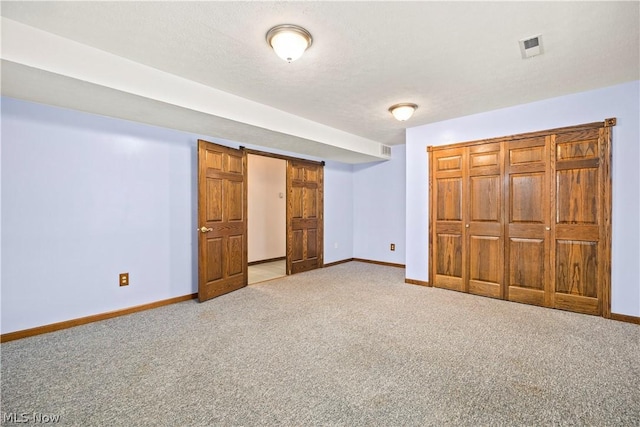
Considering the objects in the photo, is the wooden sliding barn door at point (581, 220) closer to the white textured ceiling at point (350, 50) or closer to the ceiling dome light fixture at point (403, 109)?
the white textured ceiling at point (350, 50)

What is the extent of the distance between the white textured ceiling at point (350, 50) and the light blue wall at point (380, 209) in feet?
7.76

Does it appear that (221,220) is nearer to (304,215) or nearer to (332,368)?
(304,215)

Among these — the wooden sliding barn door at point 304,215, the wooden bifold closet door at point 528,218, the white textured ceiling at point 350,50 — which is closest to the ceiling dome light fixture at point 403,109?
the white textured ceiling at point 350,50

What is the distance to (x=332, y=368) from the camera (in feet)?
7.09

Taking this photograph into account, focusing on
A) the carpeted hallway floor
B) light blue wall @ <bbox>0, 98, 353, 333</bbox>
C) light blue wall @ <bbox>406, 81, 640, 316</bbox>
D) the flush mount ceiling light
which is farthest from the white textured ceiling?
the carpeted hallway floor

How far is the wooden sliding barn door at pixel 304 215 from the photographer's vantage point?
521 centimetres

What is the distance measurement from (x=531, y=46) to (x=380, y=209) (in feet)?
13.1

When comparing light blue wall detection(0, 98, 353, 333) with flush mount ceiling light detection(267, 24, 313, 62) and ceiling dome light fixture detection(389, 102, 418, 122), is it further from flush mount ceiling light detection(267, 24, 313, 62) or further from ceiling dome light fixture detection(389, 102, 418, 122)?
ceiling dome light fixture detection(389, 102, 418, 122)

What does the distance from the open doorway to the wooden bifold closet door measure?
307 centimetres

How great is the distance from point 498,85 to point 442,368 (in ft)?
8.98

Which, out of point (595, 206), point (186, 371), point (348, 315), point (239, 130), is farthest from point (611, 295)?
point (239, 130)

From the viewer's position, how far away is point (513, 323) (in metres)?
2.97

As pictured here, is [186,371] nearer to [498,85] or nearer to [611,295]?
[498,85]

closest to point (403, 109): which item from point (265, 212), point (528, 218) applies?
point (528, 218)
